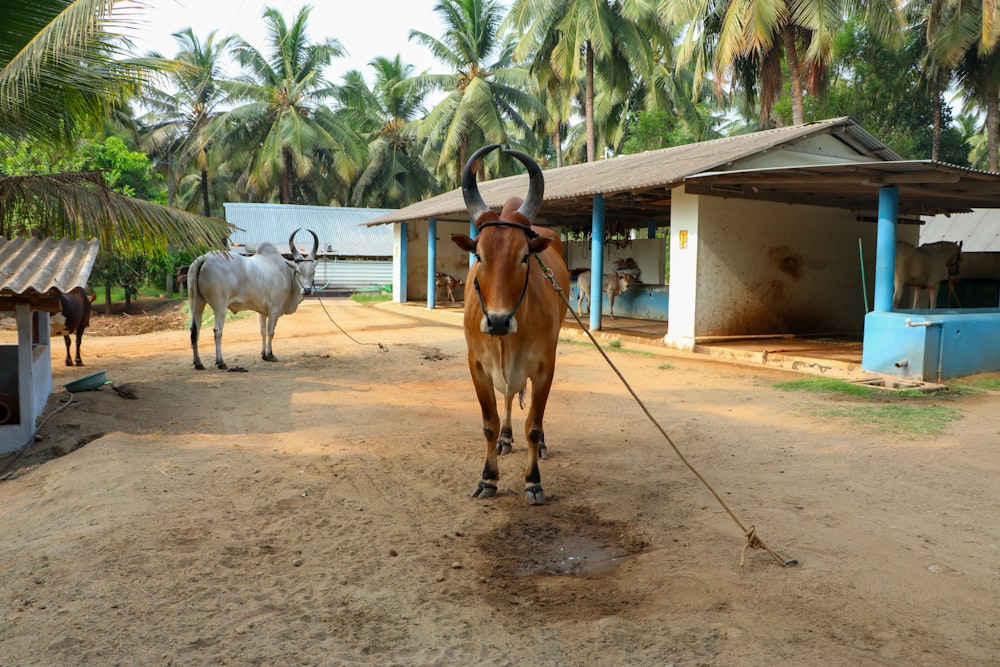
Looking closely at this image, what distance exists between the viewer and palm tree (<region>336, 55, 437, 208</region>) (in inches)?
1560

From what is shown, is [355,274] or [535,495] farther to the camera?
[355,274]

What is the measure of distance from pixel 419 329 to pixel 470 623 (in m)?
13.9

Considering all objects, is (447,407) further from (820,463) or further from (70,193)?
(70,193)

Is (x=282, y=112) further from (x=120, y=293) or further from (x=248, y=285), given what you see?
(x=248, y=285)

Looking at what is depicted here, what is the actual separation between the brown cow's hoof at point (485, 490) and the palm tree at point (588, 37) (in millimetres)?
21792

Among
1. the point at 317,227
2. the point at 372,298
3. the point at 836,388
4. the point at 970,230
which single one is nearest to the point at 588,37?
the point at 372,298

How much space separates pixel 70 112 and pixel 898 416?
917 centimetres

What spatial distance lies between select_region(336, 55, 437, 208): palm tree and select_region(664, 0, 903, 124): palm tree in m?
17.9

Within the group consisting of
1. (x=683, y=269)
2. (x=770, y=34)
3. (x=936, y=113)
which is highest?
(x=770, y=34)

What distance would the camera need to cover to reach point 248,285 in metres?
11.1

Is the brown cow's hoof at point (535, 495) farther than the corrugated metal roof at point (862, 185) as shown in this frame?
No

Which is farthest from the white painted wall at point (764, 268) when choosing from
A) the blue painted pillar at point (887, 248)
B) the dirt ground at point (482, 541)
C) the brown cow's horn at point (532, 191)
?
the brown cow's horn at point (532, 191)

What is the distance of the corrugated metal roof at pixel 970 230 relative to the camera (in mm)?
20997

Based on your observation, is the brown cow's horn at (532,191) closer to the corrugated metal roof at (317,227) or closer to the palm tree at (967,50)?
the palm tree at (967,50)
